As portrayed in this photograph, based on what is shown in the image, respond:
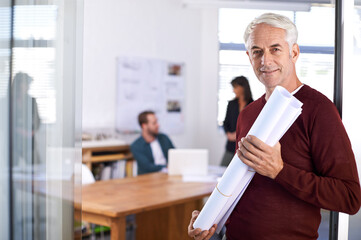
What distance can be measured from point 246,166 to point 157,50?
4.91 m

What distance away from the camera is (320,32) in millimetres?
1625

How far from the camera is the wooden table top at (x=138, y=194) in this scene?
2654 mm

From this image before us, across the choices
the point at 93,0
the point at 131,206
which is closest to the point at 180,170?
the point at 131,206

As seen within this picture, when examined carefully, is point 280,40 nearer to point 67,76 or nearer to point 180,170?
point 67,76

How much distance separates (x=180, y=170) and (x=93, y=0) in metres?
2.36

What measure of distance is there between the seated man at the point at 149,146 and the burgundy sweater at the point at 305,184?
3.33 meters

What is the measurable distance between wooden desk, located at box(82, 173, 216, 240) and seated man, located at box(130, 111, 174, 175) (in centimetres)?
79

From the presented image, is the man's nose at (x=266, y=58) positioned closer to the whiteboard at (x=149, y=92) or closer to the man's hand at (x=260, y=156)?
the man's hand at (x=260, y=156)

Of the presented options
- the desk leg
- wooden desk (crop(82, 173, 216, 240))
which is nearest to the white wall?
wooden desk (crop(82, 173, 216, 240))

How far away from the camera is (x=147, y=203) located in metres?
2.79

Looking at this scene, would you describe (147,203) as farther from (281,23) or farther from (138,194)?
(281,23)

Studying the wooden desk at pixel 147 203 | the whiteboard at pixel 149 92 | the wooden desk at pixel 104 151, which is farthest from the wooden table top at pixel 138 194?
the whiteboard at pixel 149 92

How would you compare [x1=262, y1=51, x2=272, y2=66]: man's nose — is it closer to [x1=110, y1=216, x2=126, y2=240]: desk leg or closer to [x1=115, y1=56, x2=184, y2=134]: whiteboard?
[x1=110, y1=216, x2=126, y2=240]: desk leg

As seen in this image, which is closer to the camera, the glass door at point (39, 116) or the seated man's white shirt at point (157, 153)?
the glass door at point (39, 116)
